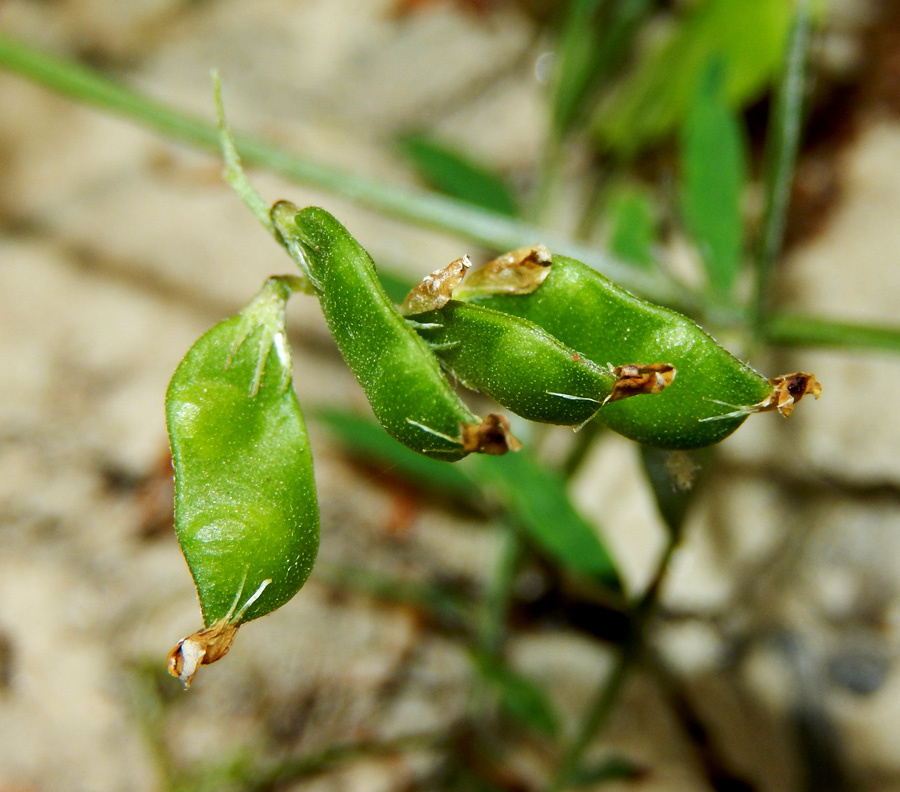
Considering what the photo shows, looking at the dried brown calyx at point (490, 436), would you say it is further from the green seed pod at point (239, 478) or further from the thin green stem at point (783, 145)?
the thin green stem at point (783, 145)

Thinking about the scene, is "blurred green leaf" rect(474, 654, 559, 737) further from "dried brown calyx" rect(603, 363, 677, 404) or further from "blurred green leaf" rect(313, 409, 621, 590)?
"dried brown calyx" rect(603, 363, 677, 404)

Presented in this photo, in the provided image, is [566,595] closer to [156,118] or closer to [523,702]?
[523,702]

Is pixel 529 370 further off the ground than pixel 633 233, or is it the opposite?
pixel 633 233

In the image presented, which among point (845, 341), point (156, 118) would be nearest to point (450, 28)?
point (156, 118)

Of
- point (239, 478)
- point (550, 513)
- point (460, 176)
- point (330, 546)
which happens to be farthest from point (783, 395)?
point (460, 176)

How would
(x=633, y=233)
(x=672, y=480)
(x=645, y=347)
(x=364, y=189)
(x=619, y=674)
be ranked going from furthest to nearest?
Result: (x=633, y=233)
(x=364, y=189)
(x=619, y=674)
(x=672, y=480)
(x=645, y=347)

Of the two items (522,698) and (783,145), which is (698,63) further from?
(522,698)

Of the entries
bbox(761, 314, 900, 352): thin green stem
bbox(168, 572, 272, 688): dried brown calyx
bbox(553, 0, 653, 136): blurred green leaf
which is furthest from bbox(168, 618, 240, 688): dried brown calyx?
bbox(553, 0, 653, 136): blurred green leaf
